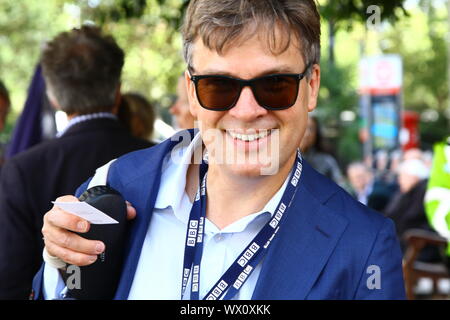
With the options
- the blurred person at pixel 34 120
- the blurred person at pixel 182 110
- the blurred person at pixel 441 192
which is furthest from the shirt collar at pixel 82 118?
the blurred person at pixel 441 192

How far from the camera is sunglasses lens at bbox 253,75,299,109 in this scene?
5.59 ft

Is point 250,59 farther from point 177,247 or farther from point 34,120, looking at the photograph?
point 34,120

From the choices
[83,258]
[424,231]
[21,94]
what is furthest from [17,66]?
[83,258]

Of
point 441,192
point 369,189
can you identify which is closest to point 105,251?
point 441,192

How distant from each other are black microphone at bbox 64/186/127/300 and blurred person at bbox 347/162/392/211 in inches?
271

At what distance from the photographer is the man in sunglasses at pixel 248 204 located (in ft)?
5.34

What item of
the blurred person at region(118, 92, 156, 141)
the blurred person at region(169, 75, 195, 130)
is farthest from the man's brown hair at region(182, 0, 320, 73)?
the blurred person at region(118, 92, 156, 141)

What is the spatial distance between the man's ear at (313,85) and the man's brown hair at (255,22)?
0.10m

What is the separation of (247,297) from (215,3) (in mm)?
769

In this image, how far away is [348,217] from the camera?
169 cm

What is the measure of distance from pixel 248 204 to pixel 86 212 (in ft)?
1.47

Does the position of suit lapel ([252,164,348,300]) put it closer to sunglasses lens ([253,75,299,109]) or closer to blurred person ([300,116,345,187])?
sunglasses lens ([253,75,299,109])

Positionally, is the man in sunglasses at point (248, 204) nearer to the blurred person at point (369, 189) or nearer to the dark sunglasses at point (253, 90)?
the dark sunglasses at point (253, 90)

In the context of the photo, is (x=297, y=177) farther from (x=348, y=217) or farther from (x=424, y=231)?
(x=424, y=231)
